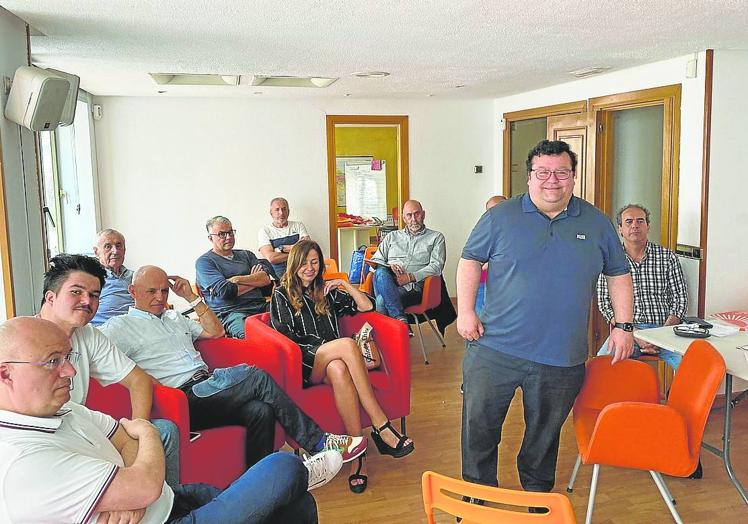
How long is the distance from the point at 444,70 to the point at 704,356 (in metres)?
3.05

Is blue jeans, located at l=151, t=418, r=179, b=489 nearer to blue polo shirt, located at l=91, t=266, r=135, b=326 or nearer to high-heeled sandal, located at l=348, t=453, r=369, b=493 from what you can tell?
high-heeled sandal, located at l=348, t=453, r=369, b=493

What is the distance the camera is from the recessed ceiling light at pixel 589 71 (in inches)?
195

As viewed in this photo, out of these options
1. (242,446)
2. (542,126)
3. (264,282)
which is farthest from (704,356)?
(542,126)

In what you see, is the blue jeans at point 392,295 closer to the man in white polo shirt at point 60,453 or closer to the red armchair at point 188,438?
the red armchair at point 188,438

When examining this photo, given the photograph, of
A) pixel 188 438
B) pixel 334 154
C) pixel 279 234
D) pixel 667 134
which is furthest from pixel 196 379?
pixel 334 154

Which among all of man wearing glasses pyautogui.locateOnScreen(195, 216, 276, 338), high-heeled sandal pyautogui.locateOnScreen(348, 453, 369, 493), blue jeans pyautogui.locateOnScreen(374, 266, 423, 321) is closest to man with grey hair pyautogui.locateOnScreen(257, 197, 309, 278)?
blue jeans pyautogui.locateOnScreen(374, 266, 423, 321)

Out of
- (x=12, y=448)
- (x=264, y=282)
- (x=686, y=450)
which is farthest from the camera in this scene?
(x=264, y=282)

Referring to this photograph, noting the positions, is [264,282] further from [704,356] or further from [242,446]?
[704,356]

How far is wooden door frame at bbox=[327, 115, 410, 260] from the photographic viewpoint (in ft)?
23.1

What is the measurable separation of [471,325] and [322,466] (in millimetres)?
948

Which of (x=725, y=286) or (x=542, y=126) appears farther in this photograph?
(x=542, y=126)

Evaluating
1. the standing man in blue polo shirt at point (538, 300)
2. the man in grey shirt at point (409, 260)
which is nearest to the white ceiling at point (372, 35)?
the standing man in blue polo shirt at point (538, 300)

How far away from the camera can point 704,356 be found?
2652mm

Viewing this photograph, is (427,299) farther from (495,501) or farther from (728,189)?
(495,501)
